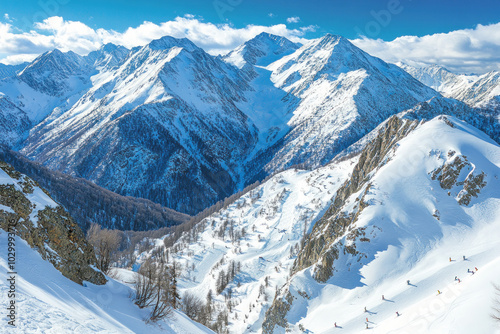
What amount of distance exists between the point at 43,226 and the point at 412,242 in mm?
66594

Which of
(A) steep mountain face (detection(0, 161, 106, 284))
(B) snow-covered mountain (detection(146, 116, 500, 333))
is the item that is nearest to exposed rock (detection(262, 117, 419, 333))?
(B) snow-covered mountain (detection(146, 116, 500, 333))

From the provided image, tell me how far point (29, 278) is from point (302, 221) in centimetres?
15916

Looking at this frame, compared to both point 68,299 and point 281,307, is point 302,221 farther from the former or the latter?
point 68,299

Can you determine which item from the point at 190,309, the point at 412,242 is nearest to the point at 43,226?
the point at 190,309

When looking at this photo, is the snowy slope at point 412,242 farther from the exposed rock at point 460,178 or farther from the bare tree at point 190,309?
the bare tree at point 190,309

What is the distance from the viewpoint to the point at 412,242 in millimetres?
62250

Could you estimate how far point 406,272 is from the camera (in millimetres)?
57656

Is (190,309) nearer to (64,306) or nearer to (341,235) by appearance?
(341,235)

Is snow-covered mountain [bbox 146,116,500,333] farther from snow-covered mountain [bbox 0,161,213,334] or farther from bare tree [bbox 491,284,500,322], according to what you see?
snow-covered mountain [bbox 0,161,213,334]

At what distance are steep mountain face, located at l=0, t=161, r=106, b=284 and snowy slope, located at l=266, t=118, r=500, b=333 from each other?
42432 millimetres

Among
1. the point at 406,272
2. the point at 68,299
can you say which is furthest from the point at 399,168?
the point at 68,299

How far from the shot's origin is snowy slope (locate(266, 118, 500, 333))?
50.1 meters

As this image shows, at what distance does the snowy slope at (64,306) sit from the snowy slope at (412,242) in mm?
36439

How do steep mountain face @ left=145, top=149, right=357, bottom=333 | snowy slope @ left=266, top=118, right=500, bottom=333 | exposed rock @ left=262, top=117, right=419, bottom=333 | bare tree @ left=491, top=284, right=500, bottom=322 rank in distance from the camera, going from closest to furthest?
1. bare tree @ left=491, top=284, right=500, bottom=322
2. snowy slope @ left=266, top=118, right=500, bottom=333
3. exposed rock @ left=262, top=117, right=419, bottom=333
4. steep mountain face @ left=145, top=149, right=357, bottom=333
